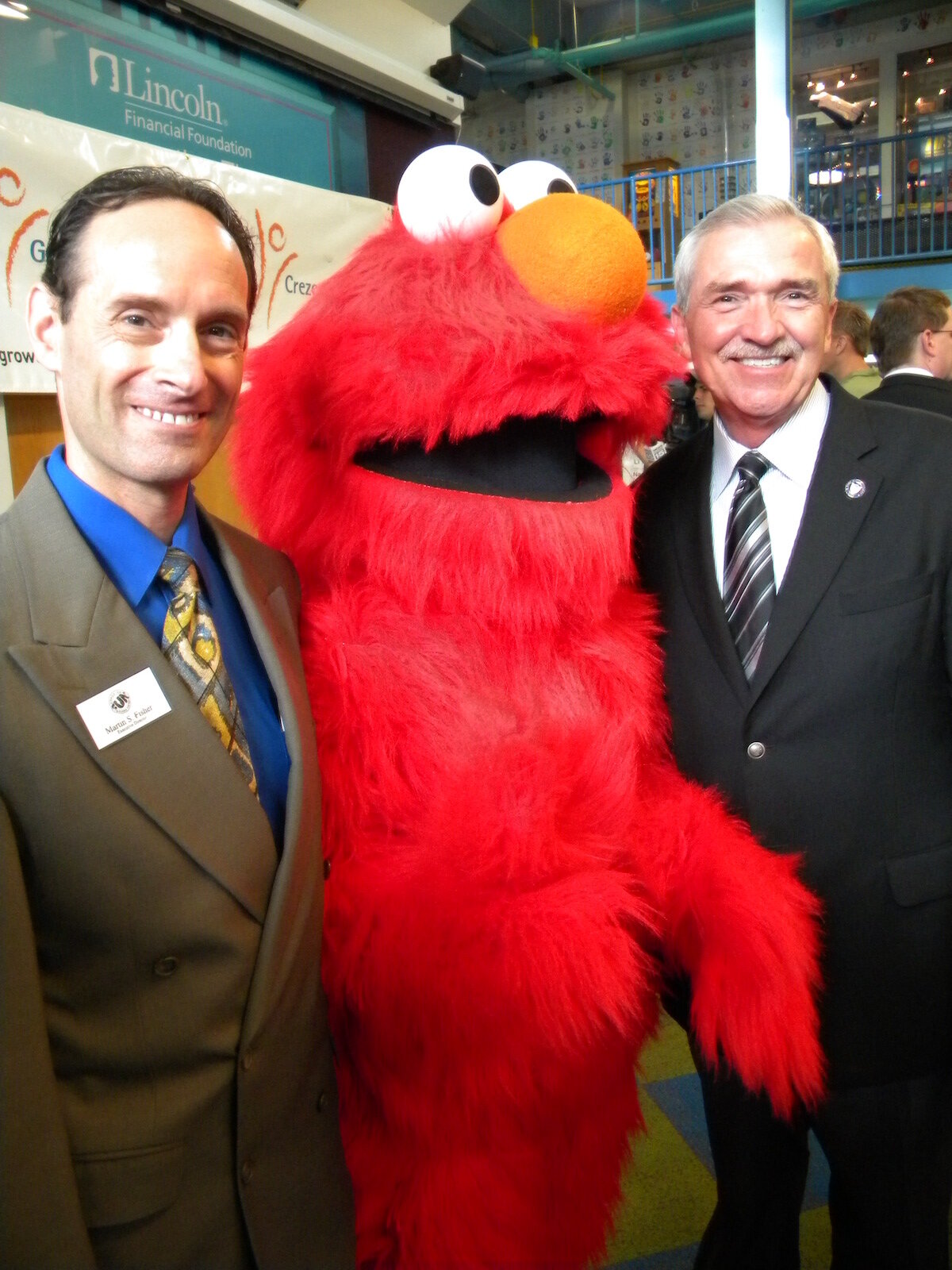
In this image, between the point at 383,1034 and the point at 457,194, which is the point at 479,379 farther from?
the point at 383,1034

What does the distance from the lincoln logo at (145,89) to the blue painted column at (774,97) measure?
6.36 ft

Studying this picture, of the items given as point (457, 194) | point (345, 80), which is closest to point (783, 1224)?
point (457, 194)

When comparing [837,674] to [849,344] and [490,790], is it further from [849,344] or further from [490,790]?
[849,344]

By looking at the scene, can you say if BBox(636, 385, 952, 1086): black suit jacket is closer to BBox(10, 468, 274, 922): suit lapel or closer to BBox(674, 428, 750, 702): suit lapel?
BBox(674, 428, 750, 702): suit lapel

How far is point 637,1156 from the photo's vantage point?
6.88 feet

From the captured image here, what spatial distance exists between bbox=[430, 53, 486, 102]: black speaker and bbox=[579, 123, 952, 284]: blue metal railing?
464 centimetres

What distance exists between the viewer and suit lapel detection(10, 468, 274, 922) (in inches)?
31.6

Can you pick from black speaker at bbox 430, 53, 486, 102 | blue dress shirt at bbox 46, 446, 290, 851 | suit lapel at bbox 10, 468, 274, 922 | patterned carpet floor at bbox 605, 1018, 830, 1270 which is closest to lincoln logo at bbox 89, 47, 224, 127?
black speaker at bbox 430, 53, 486, 102

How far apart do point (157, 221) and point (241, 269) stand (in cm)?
10

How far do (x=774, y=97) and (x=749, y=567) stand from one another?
119 inches

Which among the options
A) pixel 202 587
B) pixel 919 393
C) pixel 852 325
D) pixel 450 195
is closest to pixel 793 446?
pixel 450 195

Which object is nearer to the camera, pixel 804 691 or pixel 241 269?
pixel 241 269

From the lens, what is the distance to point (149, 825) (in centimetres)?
81

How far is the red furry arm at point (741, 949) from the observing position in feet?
3.54
